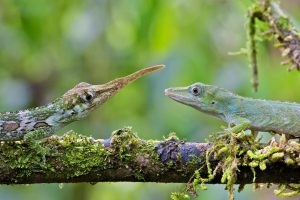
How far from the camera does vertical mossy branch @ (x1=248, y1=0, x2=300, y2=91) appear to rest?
4.07 metres

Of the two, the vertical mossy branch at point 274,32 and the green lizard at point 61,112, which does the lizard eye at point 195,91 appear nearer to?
the vertical mossy branch at point 274,32

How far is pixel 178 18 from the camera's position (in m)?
5.79

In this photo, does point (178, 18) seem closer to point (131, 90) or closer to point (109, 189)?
point (131, 90)

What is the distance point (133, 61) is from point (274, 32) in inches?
96.2

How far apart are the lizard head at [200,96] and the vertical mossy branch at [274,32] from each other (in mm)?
282

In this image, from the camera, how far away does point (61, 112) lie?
380cm

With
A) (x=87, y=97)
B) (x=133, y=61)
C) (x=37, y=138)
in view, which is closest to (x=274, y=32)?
(x=87, y=97)

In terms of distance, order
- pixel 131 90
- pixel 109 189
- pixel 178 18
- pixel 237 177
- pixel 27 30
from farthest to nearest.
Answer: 1. pixel 109 189
2. pixel 131 90
3. pixel 178 18
4. pixel 27 30
5. pixel 237 177

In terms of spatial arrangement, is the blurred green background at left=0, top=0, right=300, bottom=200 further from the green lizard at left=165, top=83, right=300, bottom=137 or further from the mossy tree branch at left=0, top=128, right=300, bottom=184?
the mossy tree branch at left=0, top=128, right=300, bottom=184

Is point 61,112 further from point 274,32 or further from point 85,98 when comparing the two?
point 274,32

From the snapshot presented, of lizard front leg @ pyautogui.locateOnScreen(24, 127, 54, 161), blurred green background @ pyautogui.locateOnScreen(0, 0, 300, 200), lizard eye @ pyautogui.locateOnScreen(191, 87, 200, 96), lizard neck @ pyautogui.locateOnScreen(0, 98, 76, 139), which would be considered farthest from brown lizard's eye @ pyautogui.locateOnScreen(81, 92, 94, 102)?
blurred green background @ pyautogui.locateOnScreen(0, 0, 300, 200)

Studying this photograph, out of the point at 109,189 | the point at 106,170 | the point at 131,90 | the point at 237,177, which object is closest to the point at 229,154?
the point at 237,177

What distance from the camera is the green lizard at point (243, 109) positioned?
13.1ft

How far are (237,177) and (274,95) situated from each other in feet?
9.33
